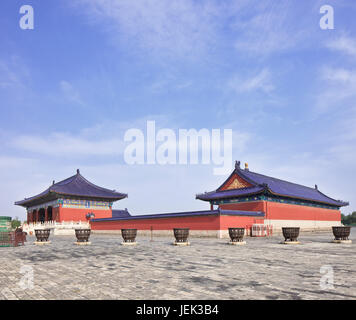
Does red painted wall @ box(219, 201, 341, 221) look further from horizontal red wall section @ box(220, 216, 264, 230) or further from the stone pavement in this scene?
the stone pavement

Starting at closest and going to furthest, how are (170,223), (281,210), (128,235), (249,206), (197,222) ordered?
1. (128,235)
2. (197,222)
3. (170,223)
4. (249,206)
5. (281,210)

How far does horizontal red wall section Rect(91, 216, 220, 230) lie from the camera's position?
21.4 meters

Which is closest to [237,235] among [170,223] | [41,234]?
[170,223]

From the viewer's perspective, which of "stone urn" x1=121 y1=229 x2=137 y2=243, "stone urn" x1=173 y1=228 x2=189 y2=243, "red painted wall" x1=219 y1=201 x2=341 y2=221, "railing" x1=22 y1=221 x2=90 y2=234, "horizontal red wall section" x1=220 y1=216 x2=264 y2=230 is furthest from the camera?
"railing" x1=22 y1=221 x2=90 y2=234

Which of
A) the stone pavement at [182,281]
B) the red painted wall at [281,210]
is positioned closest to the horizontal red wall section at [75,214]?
the red painted wall at [281,210]

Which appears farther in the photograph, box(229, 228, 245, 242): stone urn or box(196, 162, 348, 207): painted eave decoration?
box(196, 162, 348, 207): painted eave decoration

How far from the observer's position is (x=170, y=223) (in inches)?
955

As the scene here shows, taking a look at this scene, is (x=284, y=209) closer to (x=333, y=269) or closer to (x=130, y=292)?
(x=333, y=269)

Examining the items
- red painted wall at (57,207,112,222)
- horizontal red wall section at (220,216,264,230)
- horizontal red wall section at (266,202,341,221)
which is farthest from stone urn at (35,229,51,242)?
horizontal red wall section at (266,202,341,221)

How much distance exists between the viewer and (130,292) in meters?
4.88

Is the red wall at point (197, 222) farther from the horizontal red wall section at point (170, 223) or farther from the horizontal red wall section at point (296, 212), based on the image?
the horizontal red wall section at point (296, 212)

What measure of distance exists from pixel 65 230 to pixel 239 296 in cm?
3153

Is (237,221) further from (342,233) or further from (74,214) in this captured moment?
(74,214)
